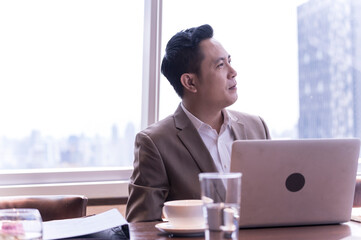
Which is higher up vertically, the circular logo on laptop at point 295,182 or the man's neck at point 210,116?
the man's neck at point 210,116

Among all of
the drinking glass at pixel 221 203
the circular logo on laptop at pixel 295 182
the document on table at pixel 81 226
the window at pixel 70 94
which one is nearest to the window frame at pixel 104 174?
the window at pixel 70 94

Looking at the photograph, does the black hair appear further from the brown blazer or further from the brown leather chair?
the brown leather chair

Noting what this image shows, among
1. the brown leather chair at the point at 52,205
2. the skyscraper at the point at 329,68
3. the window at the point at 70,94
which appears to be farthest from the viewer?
the skyscraper at the point at 329,68

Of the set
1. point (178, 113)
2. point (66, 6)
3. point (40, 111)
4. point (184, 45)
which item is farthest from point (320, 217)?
point (66, 6)

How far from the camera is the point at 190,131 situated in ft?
6.77

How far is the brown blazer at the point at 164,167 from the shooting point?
6.22ft

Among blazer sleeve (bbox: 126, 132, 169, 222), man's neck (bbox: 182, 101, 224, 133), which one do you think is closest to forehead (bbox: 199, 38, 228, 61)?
man's neck (bbox: 182, 101, 224, 133)

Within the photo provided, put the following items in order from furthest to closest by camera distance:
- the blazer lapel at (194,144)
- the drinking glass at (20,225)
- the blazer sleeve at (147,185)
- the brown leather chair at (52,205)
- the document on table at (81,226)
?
1. the blazer lapel at (194,144)
2. the blazer sleeve at (147,185)
3. the brown leather chair at (52,205)
4. the document on table at (81,226)
5. the drinking glass at (20,225)

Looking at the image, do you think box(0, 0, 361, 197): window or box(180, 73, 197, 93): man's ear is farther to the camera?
box(0, 0, 361, 197): window

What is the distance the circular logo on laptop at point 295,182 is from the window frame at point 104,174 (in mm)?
1569

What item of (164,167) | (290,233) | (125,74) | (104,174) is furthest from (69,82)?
(290,233)

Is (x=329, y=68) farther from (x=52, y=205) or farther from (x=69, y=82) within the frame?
(x=52, y=205)

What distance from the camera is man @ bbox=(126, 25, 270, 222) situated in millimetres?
1948

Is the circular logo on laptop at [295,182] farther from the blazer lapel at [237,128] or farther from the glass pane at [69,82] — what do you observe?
the glass pane at [69,82]
